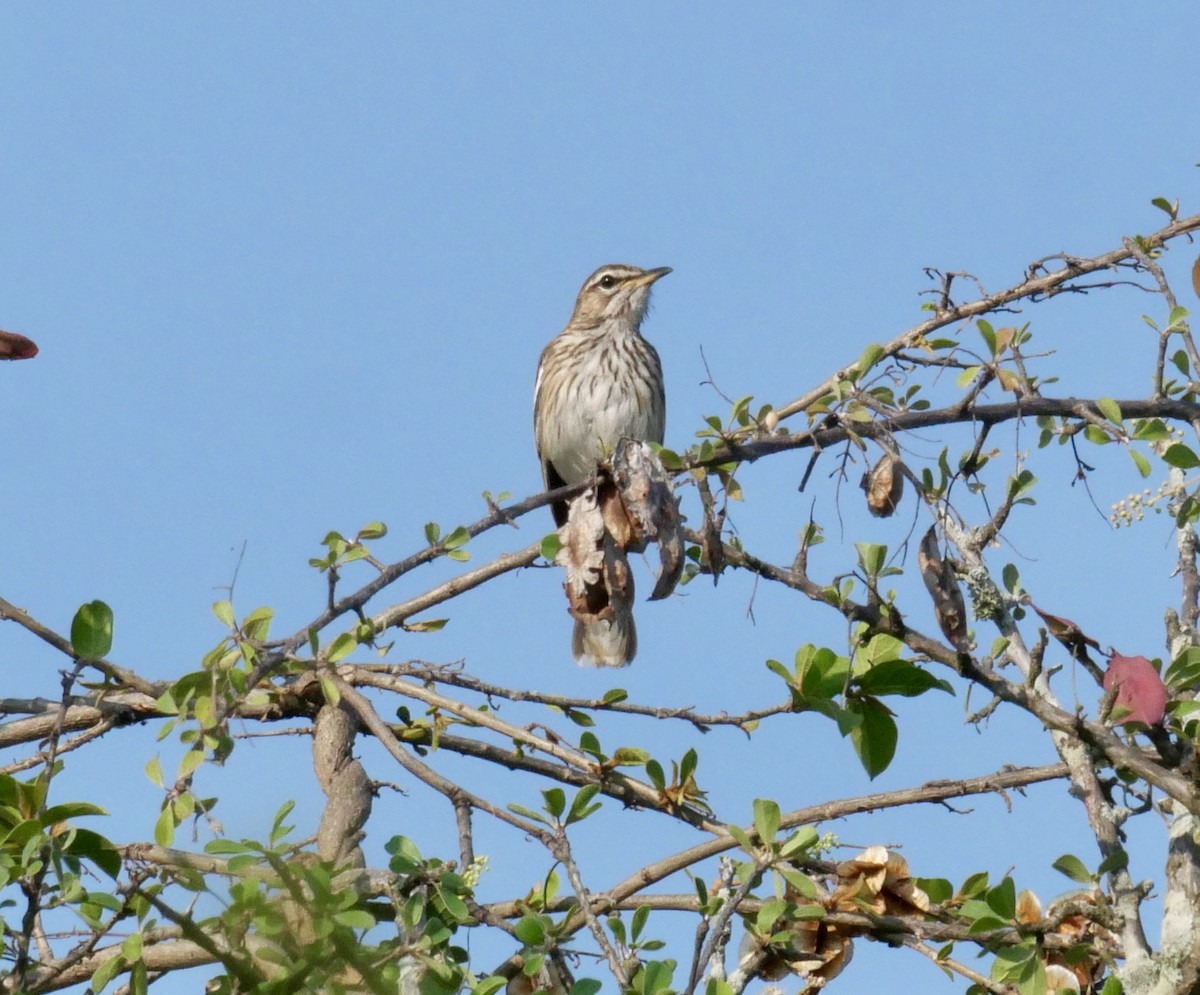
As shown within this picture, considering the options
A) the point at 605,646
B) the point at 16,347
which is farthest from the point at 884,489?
the point at 605,646

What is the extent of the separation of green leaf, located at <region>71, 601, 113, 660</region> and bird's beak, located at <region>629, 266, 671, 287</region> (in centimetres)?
660

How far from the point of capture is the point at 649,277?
9664mm

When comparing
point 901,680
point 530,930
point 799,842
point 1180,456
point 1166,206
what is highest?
point 1166,206

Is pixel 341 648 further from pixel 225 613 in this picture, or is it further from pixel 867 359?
pixel 867 359

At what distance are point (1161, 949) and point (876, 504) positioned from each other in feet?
3.82

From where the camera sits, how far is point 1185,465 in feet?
12.3

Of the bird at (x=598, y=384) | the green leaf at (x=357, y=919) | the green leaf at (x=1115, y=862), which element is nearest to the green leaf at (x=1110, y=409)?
the green leaf at (x=1115, y=862)

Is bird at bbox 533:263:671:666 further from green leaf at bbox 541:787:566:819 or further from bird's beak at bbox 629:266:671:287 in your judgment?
green leaf at bbox 541:787:566:819

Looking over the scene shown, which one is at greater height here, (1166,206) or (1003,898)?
(1166,206)

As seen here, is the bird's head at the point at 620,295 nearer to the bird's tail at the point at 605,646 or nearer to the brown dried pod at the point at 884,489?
the bird's tail at the point at 605,646

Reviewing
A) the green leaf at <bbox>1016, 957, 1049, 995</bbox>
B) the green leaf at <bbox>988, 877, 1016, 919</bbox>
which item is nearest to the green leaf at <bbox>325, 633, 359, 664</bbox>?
the green leaf at <bbox>988, 877, 1016, 919</bbox>

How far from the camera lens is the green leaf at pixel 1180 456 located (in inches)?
147

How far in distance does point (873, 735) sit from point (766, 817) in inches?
18.3

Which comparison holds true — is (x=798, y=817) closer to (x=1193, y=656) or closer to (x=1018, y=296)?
(x=1193, y=656)
